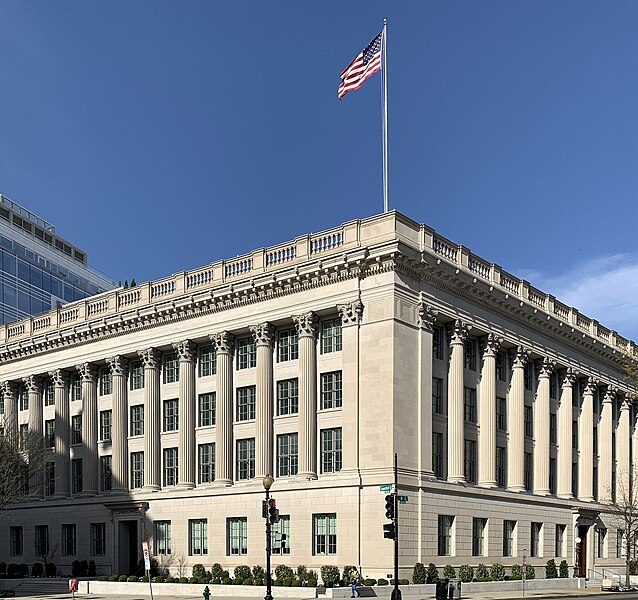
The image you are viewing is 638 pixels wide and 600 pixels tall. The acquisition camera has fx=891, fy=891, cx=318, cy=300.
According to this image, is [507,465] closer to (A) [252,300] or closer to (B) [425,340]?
(B) [425,340]

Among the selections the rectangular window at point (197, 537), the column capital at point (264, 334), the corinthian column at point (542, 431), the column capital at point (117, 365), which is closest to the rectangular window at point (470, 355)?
the corinthian column at point (542, 431)

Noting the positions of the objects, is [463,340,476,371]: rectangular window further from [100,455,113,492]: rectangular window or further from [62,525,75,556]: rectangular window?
[62,525,75,556]: rectangular window

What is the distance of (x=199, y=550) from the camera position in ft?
190

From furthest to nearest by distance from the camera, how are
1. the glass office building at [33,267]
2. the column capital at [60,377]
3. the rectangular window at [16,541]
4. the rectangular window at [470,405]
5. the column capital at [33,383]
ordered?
the glass office building at [33,267], the column capital at [33,383], the rectangular window at [16,541], the column capital at [60,377], the rectangular window at [470,405]

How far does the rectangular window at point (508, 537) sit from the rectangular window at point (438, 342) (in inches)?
483

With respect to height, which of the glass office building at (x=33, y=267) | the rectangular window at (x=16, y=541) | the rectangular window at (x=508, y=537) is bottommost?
the rectangular window at (x=16, y=541)

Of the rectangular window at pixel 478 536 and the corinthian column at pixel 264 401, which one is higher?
the corinthian column at pixel 264 401

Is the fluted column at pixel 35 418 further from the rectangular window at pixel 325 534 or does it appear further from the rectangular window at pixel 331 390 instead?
the rectangular window at pixel 325 534

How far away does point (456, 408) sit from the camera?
177ft

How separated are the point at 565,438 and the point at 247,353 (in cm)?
2496

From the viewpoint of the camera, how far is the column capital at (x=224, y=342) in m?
58.0

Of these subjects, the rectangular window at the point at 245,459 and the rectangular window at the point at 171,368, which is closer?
the rectangular window at the point at 245,459

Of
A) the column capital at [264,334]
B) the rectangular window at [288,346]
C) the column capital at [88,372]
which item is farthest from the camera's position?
the column capital at [88,372]

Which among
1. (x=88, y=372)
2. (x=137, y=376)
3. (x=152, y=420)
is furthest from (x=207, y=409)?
(x=88, y=372)
